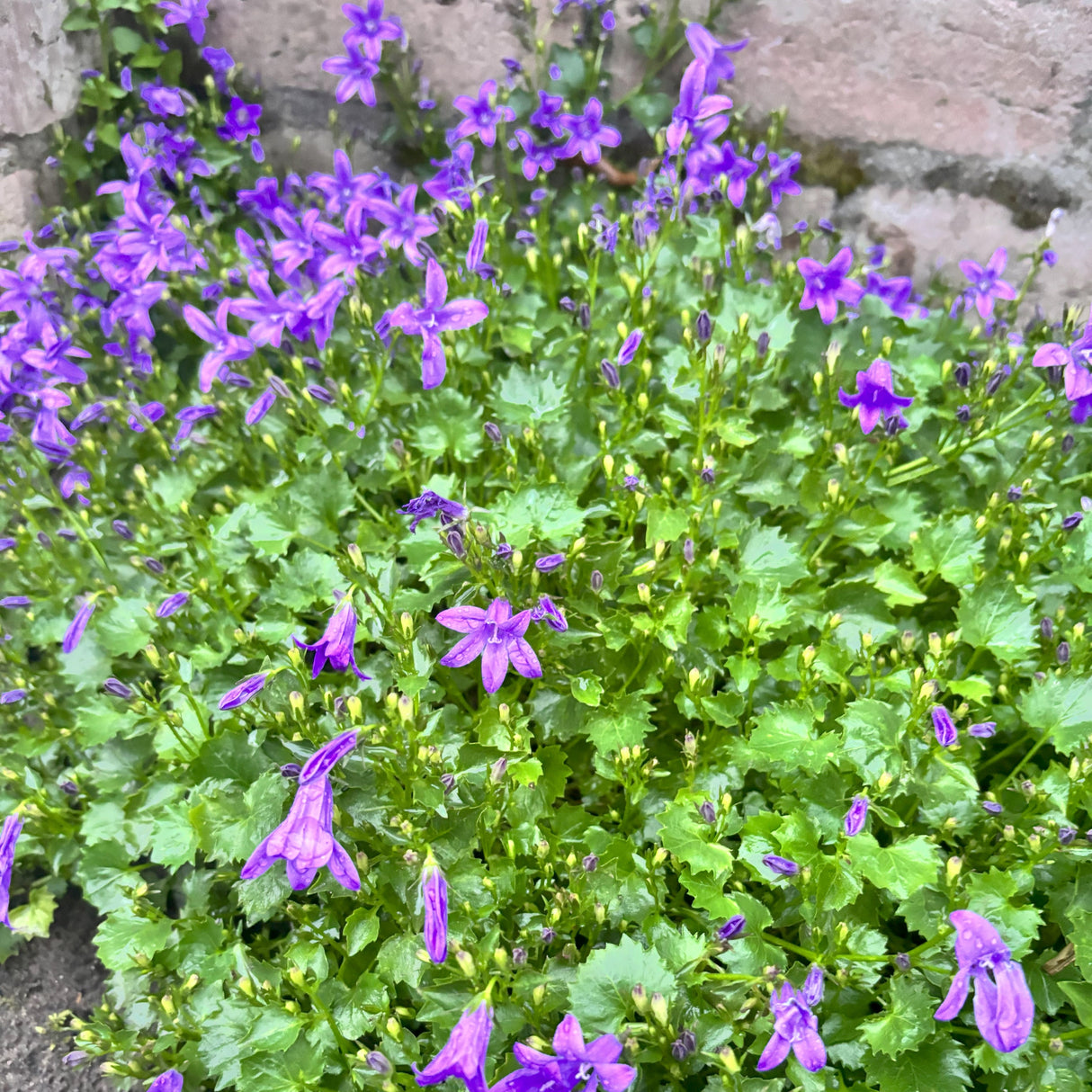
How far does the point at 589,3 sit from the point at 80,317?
2547mm

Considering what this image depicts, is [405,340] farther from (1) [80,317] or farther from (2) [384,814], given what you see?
(2) [384,814]

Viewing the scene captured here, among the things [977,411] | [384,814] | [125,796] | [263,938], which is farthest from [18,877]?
[977,411]

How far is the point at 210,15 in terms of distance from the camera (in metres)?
4.01

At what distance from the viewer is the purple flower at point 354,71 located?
11.6ft

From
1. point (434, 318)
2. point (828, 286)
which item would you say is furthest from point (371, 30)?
→ point (828, 286)

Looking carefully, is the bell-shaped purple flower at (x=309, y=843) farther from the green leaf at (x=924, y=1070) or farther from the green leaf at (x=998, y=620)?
the green leaf at (x=998, y=620)

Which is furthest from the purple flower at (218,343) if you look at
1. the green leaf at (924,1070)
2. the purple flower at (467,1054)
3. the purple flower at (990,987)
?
the green leaf at (924,1070)

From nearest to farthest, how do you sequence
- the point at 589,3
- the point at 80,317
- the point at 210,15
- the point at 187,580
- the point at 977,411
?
the point at 977,411 → the point at 187,580 → the point at 80,317 → the point at 589,3 → the point at 210,15

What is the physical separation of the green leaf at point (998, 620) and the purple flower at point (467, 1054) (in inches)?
64.1

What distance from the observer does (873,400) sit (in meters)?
2.43

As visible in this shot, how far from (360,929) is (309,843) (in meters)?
0.57

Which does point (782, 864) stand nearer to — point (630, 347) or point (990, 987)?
point (990, 987)

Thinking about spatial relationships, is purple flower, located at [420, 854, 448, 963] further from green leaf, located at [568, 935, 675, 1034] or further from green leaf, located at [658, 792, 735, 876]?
green leaf, located at [658, 792, 735, 876]

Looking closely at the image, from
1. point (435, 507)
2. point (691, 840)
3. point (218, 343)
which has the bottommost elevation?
point (691, 840)
